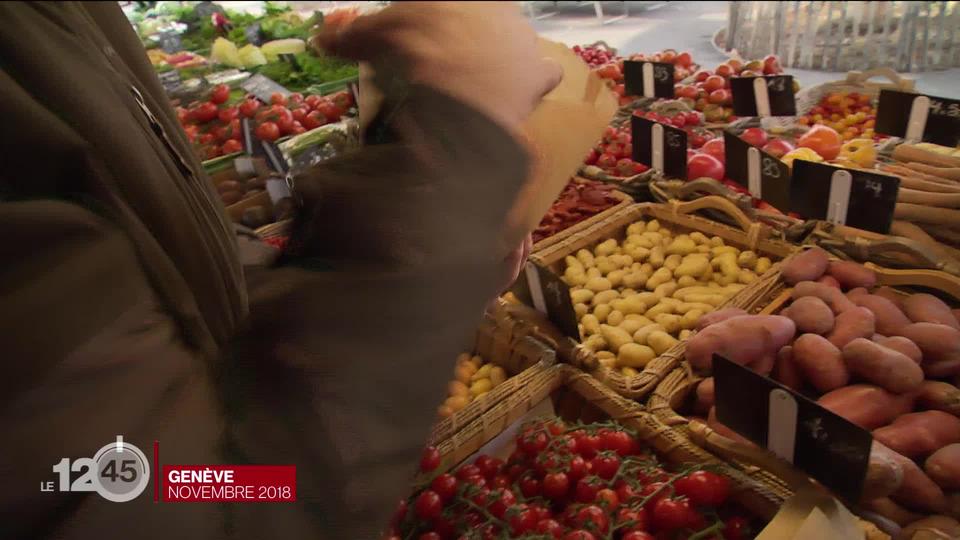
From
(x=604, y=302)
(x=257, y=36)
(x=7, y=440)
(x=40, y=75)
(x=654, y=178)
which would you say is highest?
(x=40, y=75)

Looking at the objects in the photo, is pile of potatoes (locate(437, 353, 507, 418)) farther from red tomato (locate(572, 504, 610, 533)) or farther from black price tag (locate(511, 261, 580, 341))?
red tomato (locate(572, 504, 610, 533))

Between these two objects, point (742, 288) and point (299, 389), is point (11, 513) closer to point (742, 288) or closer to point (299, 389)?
point (299, 389)

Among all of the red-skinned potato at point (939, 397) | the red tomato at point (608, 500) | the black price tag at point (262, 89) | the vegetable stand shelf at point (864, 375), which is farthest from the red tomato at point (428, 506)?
the black price tag at point (262, 89)

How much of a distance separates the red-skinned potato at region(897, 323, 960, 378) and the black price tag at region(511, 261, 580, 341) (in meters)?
0.81

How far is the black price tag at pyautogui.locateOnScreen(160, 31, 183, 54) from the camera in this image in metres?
5.85

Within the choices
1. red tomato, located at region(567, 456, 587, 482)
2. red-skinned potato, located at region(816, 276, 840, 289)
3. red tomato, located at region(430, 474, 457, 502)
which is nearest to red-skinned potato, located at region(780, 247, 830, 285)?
red-skinned potato, located at region(816, 276, 840, 289)

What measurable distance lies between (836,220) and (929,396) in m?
0.62

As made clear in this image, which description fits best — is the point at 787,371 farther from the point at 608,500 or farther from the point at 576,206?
the point at 576,206

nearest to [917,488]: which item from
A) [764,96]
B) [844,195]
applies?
[844,195]

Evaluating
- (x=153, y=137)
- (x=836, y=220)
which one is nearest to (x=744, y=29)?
(x=836, y=220)

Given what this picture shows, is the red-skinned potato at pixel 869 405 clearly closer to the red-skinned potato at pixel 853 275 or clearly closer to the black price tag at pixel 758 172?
the red-skinned potato at pixel 853 275

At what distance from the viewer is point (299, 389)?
0.52 metres

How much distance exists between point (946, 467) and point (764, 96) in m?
1.88

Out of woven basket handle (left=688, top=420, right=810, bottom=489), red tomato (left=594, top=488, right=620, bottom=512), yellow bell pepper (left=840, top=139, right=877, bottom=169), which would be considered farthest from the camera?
yellow bell pepper (left=840, top=139, right=877, bottom=169)
